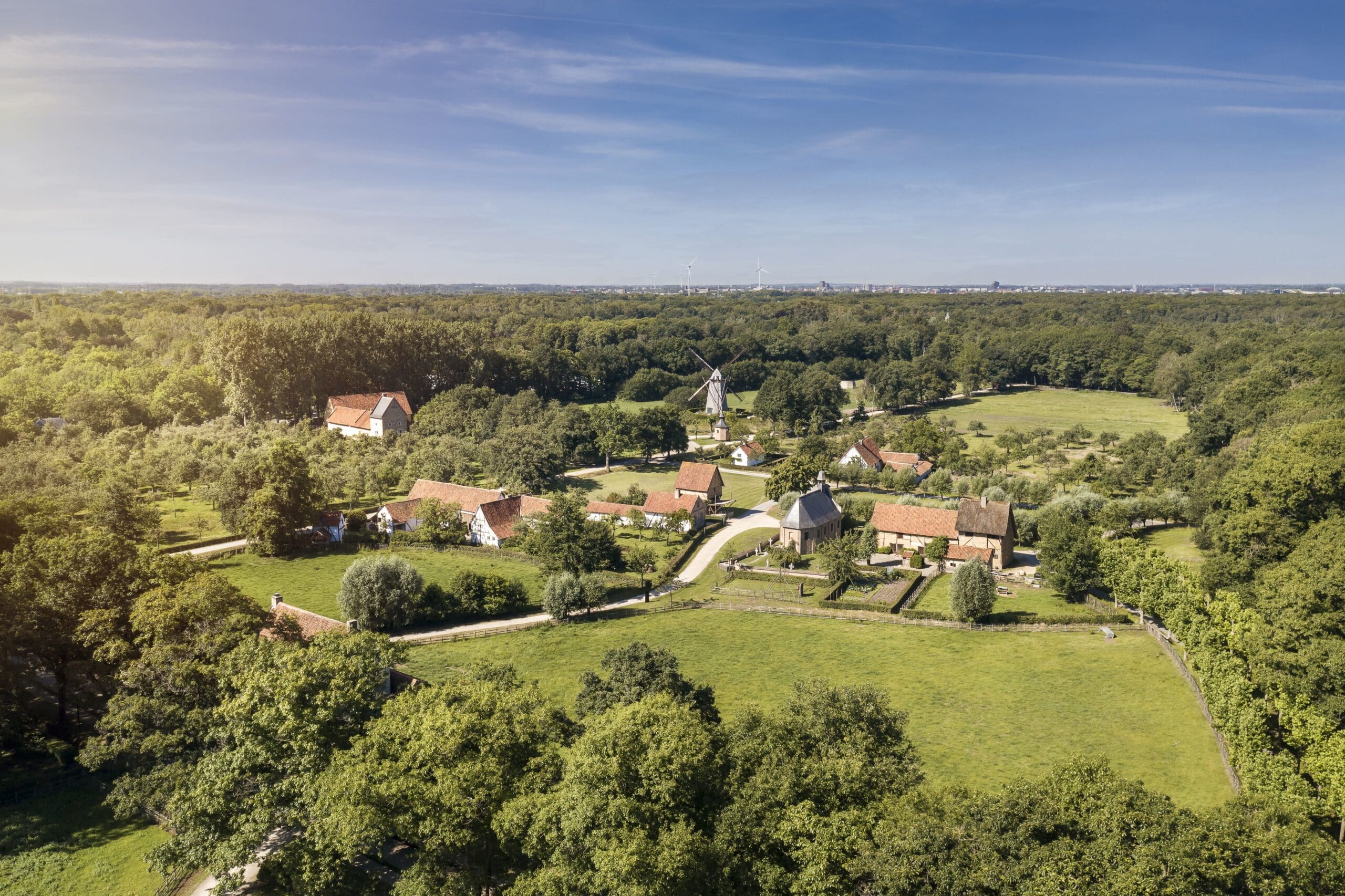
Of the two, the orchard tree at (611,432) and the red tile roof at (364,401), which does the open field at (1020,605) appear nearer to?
the orchard tree at (611,432)

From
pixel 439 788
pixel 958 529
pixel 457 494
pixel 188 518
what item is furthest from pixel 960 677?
pixel 188 518

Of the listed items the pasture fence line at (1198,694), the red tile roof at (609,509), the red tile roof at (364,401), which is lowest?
the pasture fence line at (1198,694)

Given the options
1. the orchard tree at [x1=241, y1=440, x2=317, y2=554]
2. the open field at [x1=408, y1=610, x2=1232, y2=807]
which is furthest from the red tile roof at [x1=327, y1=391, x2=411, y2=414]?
the open field at [x1=408, y1=610, x2=1232, y2=807]

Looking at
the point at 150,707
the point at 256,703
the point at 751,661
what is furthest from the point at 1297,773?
the point at 150,707

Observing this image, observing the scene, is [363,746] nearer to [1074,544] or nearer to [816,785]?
[816,785]

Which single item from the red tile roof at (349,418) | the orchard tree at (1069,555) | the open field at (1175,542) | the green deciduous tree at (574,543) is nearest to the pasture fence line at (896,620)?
the orchard tree at (1069,555)

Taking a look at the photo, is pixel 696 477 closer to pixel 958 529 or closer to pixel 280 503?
pixel 958 529

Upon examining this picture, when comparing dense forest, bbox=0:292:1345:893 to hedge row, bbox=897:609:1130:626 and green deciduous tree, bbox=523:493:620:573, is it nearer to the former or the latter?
hedge row, bbox=897:609:1130:626
